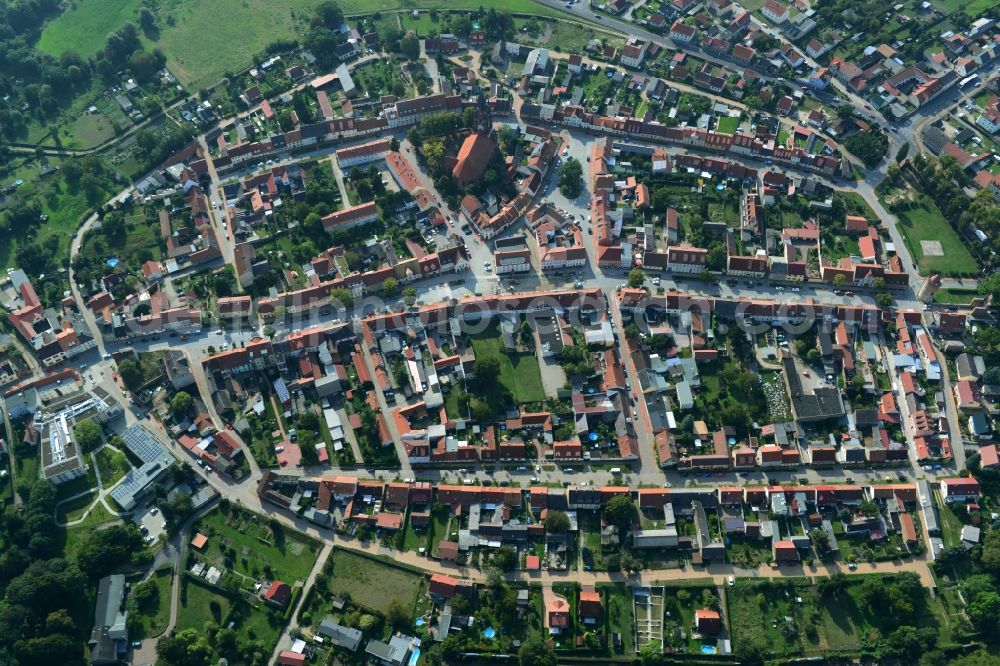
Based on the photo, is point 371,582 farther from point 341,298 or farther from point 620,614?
point 341,298

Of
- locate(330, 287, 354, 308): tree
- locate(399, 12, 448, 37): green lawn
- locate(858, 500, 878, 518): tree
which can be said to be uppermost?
locate(399, 12, 448, 37): green lawn

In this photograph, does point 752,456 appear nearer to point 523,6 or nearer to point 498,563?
point 498,563

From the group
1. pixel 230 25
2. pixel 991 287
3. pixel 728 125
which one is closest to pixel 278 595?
pixel 728 125

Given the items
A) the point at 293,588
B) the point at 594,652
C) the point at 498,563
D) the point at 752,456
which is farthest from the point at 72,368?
the point at 752,456

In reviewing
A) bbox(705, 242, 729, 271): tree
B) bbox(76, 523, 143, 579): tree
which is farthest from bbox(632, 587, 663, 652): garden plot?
bbox(76, 523, 143, 579): tree

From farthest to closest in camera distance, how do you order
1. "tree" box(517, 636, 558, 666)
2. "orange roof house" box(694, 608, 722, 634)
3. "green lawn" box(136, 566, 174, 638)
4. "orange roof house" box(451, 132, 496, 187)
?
1. "orange roof house" box(451, 132, 496, 187)
2. "green lawn" box(136, 566, 174, 638)
3. "orange roof house" box(694, 608, 722, 634)
4. "tree" box(517, 636, 558, 666)

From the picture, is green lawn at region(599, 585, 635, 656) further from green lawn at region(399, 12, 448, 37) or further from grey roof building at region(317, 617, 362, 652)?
green lawn at region(399, 12, 448, 37)
